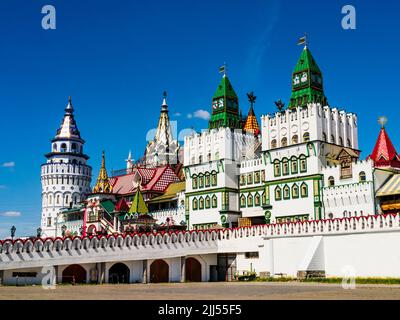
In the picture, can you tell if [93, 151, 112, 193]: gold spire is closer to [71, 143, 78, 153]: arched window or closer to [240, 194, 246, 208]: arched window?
[240, 194, 246, 208]: arched window

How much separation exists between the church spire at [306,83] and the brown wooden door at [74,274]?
84.4 feet

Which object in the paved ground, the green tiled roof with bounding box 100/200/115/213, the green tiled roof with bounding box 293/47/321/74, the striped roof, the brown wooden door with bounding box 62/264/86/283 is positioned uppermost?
the green tiled roof with bounding box 293/47/321/74

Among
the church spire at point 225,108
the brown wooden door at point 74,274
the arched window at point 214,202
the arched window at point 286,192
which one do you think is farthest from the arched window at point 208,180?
the brown wooden door at point 74,274

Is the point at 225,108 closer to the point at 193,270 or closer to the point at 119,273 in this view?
the point at 193,270

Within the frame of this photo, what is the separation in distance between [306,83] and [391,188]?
548 inches

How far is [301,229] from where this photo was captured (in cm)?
4422

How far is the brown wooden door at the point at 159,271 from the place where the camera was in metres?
46.2

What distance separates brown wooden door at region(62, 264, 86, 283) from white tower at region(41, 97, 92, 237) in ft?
178

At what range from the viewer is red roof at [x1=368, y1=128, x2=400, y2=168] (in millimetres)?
50688

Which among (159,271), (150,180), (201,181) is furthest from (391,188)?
(150,180)

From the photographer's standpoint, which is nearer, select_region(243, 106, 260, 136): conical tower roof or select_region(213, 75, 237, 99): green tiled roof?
select_region(213, 75, 237, 99): green tiled roof

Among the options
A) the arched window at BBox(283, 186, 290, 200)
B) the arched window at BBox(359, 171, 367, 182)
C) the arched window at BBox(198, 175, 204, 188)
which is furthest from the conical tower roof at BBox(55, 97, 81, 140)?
the arched window at BBox(359, 171, 367, 182)

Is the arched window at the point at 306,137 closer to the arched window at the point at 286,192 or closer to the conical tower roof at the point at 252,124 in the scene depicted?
the arched window at the point at 286,192

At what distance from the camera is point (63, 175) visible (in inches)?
3878
